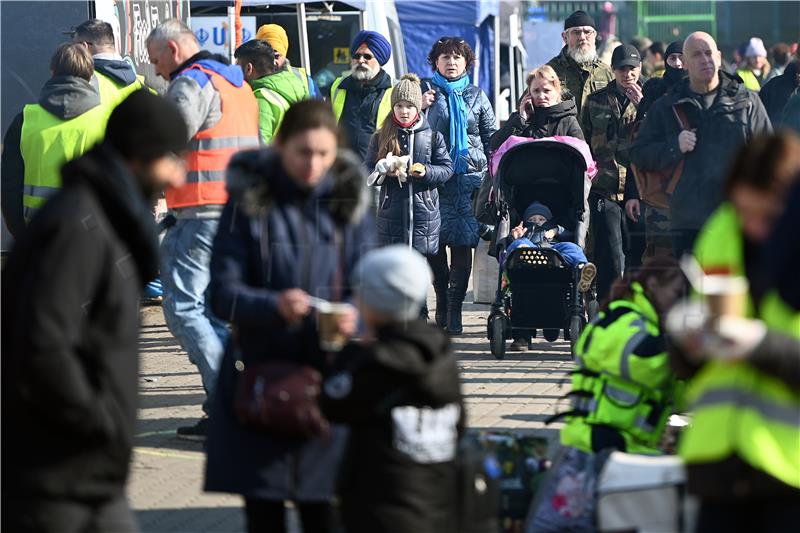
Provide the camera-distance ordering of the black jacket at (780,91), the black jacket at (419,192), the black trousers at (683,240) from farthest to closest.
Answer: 1. the black jacket at (419,192)
2. the black jacket at (780,91)
3. the black trousers at (683,240)

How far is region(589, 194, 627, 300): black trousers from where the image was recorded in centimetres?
1163

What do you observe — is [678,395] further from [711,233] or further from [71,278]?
[71,278]

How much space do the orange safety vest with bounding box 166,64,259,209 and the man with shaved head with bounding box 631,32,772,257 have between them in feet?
9.26

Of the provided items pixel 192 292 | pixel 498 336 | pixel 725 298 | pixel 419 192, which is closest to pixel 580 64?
pixel 419 192

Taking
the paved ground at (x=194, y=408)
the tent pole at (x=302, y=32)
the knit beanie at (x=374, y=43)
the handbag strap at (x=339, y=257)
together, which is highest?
the tent pole at (x=302, y=32)

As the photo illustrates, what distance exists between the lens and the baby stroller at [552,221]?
10.9m

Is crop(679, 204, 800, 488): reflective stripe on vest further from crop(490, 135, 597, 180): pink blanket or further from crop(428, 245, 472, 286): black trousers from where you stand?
crop(428, 245, 472, 286): black trousers

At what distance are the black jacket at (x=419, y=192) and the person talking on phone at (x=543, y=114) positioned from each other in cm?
46

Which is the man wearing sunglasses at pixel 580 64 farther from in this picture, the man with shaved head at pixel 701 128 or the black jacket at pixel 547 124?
the man with shaved head at pixel 701 128

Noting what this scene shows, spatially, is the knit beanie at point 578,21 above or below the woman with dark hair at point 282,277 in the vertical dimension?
above

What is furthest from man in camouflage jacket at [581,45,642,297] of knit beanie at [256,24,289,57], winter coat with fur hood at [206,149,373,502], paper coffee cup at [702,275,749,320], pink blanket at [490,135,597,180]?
paper coffee cup at [702,275,749,320]

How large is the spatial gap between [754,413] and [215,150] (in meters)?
4.71

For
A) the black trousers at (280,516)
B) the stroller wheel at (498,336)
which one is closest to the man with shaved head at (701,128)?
the stroller wheel at (498,336)

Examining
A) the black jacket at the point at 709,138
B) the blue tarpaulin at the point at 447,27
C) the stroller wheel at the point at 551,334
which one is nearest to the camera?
the black jacket at the point at 709,138
